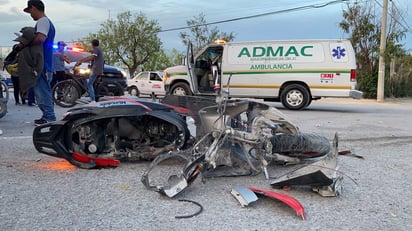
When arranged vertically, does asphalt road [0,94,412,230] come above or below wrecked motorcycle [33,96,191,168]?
below

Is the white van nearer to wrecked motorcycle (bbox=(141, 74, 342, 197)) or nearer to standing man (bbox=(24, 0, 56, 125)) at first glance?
standing man (bbox=(24, 0, 56, 125))

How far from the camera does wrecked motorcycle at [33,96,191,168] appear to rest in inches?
167

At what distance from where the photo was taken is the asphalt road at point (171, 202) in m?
2.88

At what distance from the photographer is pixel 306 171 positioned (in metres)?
3.53

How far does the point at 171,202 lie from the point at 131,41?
127 feet

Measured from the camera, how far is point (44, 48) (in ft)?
20.7

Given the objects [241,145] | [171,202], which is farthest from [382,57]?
[171,202]

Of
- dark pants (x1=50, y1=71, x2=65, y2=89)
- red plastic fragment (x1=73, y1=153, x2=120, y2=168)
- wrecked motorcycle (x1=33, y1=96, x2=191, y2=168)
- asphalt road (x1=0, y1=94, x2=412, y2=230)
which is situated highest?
dark pants (x1=50, y1=71, x2=65, y2=89)

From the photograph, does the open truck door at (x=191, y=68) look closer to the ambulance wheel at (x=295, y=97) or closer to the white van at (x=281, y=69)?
the white van at (x=281, y=69)

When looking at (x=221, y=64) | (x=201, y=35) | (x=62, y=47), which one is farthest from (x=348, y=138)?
(x=201, y=35)

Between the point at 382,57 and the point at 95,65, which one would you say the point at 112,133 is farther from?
the point at 382,57

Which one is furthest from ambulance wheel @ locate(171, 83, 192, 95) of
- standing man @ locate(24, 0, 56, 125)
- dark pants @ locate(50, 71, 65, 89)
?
standing man @ locate(24, 0, 56, 125)

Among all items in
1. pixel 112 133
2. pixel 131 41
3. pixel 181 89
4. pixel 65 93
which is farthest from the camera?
pixel 131 41

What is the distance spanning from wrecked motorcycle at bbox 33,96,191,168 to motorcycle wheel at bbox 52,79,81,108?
656 cm
